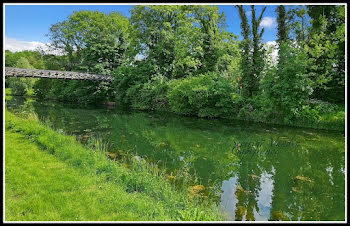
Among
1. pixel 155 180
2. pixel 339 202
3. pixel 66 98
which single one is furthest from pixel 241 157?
pixel 66 98

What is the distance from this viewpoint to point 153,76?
101 feet

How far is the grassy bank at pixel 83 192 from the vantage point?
419 cm

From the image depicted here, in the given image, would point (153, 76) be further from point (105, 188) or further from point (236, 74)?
point (105, 188)

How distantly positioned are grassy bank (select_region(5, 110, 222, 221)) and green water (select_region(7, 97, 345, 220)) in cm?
129

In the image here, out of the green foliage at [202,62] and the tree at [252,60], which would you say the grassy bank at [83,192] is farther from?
the tree at [252,60]

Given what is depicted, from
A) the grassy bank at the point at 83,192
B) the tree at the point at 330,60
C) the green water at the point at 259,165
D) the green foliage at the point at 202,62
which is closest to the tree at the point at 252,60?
the green foliage at the point at 202,62

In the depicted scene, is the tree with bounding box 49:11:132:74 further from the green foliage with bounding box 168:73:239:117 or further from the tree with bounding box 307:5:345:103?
the tree with bounding box 307:5:345:103

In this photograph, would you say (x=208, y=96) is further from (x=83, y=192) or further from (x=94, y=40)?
(x=94, y=40)

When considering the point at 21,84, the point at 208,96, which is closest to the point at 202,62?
the point at 208,96

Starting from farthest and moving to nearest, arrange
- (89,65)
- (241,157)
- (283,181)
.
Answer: (89,65), (241,157), (283,181)

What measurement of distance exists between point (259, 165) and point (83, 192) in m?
6.26

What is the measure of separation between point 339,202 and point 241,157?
4.29 m

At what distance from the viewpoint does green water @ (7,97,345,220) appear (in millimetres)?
5656

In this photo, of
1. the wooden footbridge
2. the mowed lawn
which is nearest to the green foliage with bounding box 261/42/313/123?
the mowed lawn
